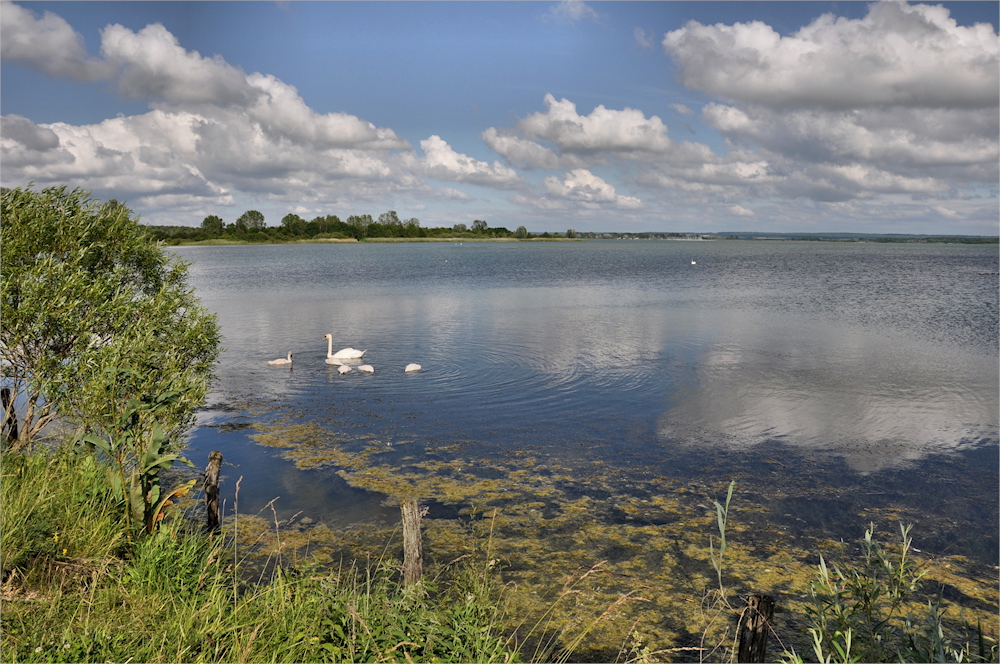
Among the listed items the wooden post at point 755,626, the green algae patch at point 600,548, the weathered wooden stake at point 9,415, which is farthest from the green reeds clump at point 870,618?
the weathered wooden stake at point 9,415

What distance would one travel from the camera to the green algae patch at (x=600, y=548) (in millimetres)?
7504

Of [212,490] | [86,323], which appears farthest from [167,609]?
[86,323]

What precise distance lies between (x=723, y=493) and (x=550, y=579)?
174 inches

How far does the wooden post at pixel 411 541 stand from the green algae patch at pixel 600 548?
2.98 feet

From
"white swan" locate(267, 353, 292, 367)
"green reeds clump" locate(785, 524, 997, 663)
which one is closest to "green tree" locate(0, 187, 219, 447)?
"green reeds clump" locate(785, 524, 997, 663)

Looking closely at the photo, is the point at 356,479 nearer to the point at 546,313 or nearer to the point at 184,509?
the point at 184,509

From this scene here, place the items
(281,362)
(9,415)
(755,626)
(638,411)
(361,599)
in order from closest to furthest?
(755,626) < (361,599) < (9,415) < (638,411) < (281,362)

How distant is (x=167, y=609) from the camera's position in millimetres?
5793

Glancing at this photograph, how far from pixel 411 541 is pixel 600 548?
11.9ft

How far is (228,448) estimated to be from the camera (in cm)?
1398

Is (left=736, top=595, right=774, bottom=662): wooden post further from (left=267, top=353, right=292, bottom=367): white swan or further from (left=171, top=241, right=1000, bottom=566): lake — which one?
(left=267, top=353, right=292, bottom=367): white swan

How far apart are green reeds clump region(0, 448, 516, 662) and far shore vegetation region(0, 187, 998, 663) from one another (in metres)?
0.03

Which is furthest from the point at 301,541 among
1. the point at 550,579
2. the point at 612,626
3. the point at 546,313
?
the point at 546,313

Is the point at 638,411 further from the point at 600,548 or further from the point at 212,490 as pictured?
the point at 212,490
